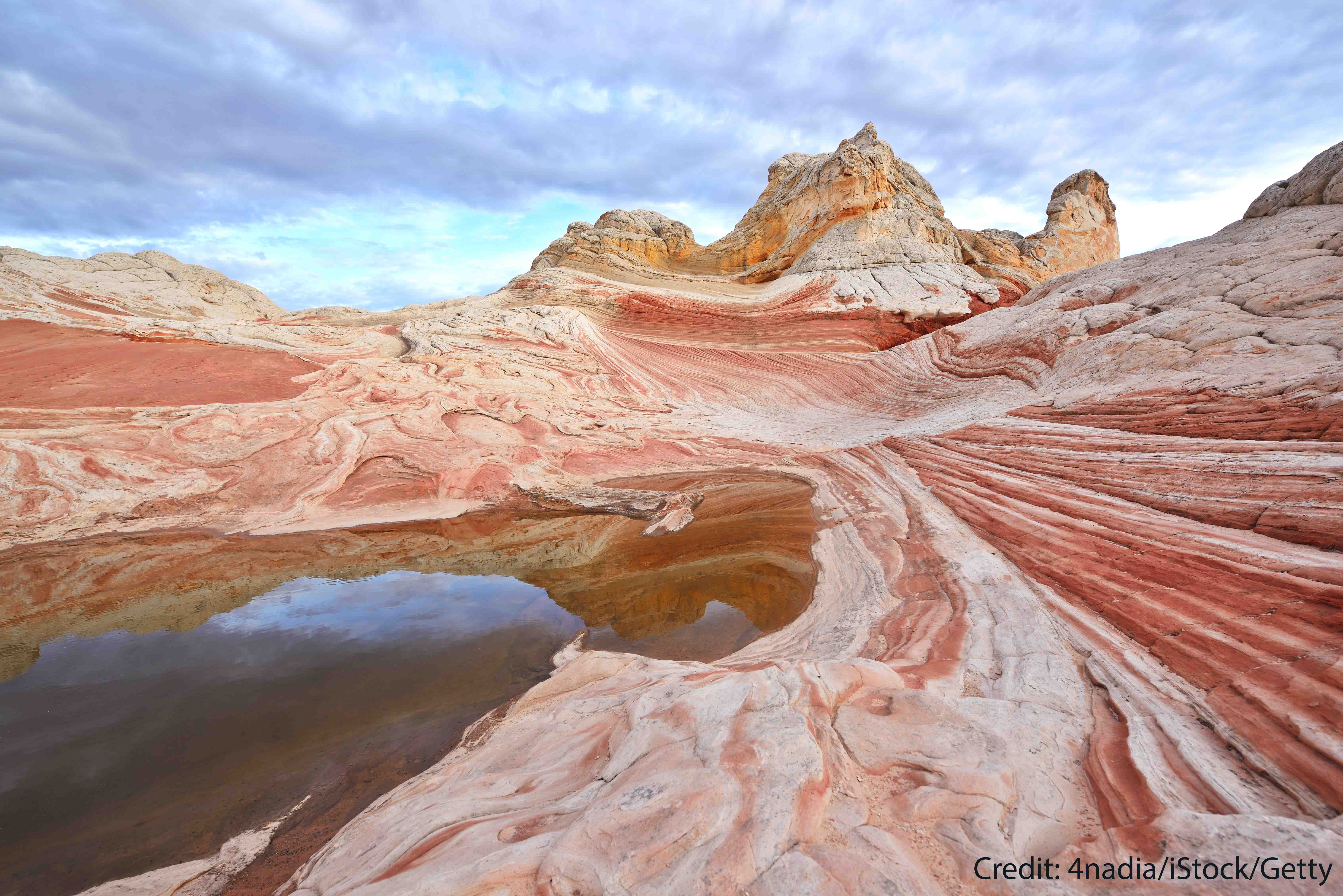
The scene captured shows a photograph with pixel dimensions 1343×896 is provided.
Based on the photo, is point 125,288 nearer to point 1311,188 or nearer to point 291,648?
point 291,648

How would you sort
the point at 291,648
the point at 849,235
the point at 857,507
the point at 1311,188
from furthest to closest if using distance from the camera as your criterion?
the point at 849,235 → the point at 1311,188 → the point at 857,507 → the point at 291,648

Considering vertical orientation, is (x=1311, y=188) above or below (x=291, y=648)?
above

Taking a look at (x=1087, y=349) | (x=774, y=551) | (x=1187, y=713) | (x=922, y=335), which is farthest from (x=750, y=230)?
(x=1187, y=713)

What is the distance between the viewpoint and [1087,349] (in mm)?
9273

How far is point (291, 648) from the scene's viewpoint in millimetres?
4824

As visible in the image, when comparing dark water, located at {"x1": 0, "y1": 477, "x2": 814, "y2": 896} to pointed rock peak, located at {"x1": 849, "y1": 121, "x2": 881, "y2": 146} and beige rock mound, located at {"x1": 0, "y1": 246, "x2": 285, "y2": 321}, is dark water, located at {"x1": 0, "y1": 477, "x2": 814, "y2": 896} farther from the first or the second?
pointed rock peak, located at {"x1": 849, "y1": 121, "x2": 881, "y2": 146}

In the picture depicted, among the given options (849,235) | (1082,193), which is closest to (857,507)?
(849,235)

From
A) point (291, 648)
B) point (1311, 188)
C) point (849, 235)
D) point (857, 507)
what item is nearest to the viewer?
point (291, 648)

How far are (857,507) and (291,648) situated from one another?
675 centimetres

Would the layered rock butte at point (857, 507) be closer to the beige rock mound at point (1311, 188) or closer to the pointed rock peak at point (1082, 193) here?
the beige rock mound at point (1311, 188)

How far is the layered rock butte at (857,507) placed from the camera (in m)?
2.10

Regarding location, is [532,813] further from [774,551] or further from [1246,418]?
[1246,418]

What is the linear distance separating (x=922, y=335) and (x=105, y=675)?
18.9 metres

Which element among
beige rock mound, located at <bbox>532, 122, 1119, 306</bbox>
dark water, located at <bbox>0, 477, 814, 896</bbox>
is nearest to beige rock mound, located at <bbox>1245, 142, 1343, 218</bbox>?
beige rock mound, located at <bbox>532, 122, 1119, 306</bbox>
